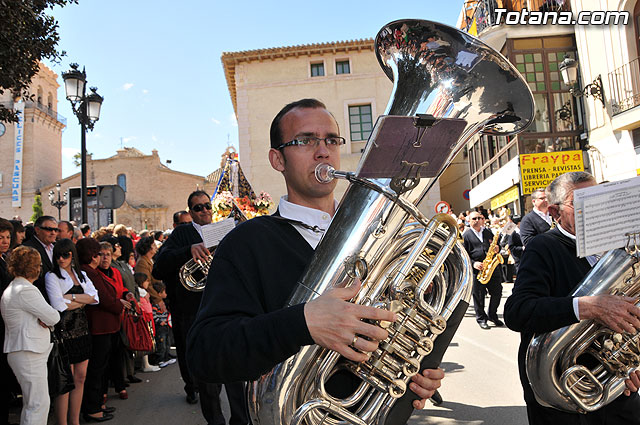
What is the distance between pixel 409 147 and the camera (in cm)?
138

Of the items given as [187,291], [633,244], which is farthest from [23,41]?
[633,244]

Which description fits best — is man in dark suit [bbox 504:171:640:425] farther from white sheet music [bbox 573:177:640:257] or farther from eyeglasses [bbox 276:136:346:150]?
eyeglasses [bbox 276:136:346:150]

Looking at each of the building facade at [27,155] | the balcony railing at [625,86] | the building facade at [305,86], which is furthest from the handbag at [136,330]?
the building facade at [27,155]

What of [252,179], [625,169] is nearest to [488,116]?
[625,169]

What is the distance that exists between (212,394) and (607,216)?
3.19m

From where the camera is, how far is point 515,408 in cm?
441

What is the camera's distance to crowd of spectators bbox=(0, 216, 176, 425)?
3750 millimetres

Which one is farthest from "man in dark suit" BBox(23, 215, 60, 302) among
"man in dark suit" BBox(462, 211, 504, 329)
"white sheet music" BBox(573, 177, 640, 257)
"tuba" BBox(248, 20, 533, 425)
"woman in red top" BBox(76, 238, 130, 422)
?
"man in dark suit" BBox(462, 211, 504, 329)

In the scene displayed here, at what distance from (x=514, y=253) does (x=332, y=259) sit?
6.36 meters

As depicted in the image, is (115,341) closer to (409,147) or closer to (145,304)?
(145,304)

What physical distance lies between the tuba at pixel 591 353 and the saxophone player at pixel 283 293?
1.13 m

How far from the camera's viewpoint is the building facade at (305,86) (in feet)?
77.9

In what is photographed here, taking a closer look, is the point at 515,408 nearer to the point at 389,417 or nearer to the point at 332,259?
the point at 389,417

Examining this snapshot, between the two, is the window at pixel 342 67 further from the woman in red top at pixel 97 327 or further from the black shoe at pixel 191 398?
the black shoe at pixel 191 398
